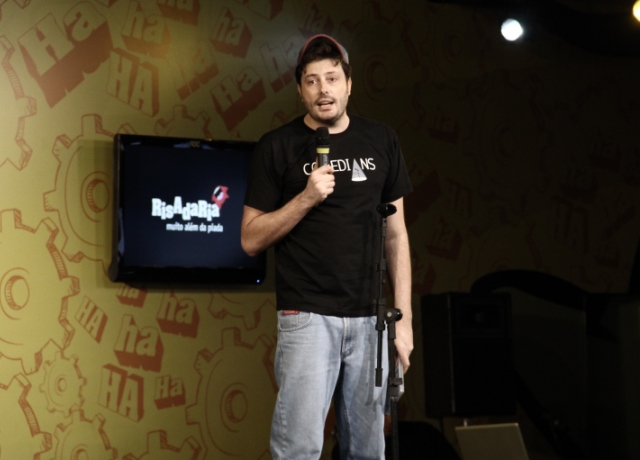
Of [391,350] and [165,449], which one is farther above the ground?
[391,350]

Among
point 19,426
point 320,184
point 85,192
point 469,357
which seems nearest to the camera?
point 320,184

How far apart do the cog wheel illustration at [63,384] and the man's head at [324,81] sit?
2030 mm

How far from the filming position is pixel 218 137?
Answer: 4.12m

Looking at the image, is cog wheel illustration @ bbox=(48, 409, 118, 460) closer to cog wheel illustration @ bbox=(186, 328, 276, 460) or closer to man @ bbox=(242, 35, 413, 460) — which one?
cog wheel illustration @ bbox=(186, 328, 276, 460)

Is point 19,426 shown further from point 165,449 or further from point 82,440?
point 165,449

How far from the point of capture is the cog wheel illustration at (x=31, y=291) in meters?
3.68

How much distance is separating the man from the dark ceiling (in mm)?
2808

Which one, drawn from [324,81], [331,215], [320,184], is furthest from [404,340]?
[324,81]

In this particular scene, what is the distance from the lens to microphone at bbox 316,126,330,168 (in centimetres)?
213

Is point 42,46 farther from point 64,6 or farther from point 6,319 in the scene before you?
point 6,319

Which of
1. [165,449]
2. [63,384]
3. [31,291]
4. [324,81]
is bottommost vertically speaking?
[165,449]

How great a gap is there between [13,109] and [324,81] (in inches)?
80.1

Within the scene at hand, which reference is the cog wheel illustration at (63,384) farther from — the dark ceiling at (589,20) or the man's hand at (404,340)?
A: the dark ceiling at (589,20)

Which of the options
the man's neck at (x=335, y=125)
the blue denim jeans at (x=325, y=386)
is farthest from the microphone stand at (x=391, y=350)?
the man's neck at (x=335, y=125)
